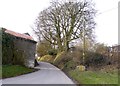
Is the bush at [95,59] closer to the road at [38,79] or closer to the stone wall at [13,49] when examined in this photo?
the road at [38,79]

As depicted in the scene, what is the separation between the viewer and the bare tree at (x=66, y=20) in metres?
56.7

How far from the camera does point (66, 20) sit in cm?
5831

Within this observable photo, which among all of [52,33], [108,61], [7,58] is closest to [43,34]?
[52,33]

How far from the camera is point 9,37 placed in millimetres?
37750

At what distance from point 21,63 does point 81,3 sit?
74.7ft

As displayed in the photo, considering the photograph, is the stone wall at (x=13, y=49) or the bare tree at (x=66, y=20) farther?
the bare tree at (x=66, y=20)

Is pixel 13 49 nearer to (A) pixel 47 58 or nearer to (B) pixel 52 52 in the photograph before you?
(B) pixel 52 52

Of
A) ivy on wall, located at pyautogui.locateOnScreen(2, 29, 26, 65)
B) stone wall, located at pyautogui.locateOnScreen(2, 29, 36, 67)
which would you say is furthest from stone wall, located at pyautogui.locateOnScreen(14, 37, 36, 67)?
ivy on wall, located at pyautogui.locateOnScreen(2, 29, 26, 65)

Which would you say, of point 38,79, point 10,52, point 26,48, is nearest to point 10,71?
point 38,79

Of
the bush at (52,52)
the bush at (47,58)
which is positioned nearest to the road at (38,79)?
the bush at (52,52)

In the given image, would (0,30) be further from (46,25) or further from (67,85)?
(46,25)

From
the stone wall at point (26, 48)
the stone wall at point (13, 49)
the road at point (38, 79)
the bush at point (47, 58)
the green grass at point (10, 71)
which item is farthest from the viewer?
the bush at point (47, 58)

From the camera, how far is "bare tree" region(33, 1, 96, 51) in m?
56.7

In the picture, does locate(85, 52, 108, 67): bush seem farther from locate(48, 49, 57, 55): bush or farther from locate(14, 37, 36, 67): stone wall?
locate(48, 49, 57, 55): bush
